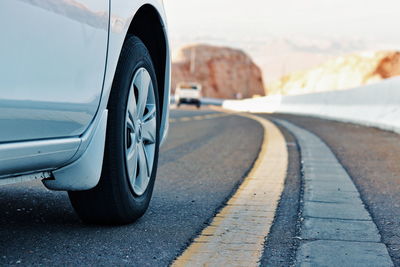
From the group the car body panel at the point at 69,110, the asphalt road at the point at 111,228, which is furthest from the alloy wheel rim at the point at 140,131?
the car body panel at the point at 69,110

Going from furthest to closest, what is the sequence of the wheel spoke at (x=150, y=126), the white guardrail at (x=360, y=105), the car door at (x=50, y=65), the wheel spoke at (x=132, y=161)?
the white guardrail at (x=360, y=105) < the wheel spoke at (x=150, y=126) < the wheel spoke at (x=132, y=161) < the car door at (x=50, y=65)

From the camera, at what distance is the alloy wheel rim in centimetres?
346

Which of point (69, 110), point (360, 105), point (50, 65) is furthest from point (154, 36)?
point (360, 105)

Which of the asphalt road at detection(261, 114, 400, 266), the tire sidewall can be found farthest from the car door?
the asphalt road at detection(261, 114, 400, 266)

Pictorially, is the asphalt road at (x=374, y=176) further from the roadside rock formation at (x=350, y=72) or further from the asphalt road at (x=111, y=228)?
the roadside rock formation at (x=350, y=72)

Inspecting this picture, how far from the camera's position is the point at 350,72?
10656 centimetres

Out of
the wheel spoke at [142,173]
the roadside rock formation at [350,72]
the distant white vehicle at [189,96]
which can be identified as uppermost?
the roadside rock formation at [350,72]

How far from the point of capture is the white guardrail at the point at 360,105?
12.0 m

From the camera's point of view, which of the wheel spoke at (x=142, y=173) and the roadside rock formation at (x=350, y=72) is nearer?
the wheel spoke at (x=142, y=173)

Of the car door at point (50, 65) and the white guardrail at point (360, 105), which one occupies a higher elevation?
the car door at point (50, 65)

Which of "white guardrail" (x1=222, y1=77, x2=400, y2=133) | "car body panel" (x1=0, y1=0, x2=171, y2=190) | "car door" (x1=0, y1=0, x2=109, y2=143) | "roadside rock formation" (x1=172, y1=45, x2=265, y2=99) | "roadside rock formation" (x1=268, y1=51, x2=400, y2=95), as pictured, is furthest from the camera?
"roadside rock formation" (x1=172, y1=45, x2=265, y2=99)

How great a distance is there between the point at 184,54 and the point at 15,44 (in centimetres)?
13684

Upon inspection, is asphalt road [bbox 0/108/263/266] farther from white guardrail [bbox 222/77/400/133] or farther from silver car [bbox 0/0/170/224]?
white guardrail [bbox 222/77/400/133]

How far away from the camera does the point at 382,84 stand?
13273 millimetres
